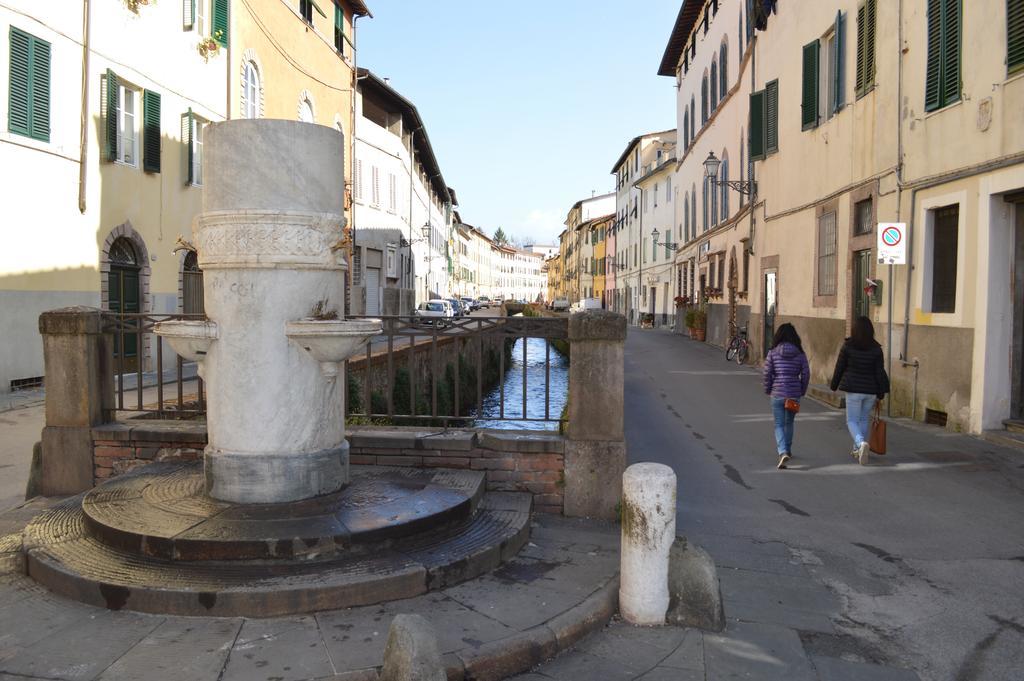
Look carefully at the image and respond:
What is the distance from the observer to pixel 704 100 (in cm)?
2927

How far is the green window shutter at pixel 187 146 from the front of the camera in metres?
17.5

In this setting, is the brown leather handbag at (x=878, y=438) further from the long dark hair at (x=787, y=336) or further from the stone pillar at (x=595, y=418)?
the stone pillar at (x=595, y=418)

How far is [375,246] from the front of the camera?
A: 109 feet

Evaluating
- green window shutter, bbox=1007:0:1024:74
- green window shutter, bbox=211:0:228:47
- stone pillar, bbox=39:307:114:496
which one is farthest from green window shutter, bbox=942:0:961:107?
green window shutter, bbox=211:0:228:47

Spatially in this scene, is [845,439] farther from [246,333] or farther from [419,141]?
[419,141]

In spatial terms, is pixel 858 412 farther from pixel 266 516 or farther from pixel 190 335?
pixel 190 335

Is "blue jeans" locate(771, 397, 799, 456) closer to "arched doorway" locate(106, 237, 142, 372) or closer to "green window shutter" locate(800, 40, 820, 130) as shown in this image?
"green window shutter" locate(800, 40, 820, 130)

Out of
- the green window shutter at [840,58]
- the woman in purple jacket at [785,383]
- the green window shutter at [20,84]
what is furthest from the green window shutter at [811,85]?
the green window shutter at [20,84]

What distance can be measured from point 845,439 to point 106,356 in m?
8.63

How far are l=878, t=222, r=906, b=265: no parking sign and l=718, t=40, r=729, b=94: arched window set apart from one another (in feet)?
50.4

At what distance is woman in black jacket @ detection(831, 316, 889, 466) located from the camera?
28.3 ft

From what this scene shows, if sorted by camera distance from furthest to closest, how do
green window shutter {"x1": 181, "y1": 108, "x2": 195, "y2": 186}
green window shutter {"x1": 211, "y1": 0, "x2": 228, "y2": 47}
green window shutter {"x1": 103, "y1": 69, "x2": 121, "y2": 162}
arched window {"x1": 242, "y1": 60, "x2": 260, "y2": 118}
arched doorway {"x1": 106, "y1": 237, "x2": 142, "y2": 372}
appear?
1. arched window {"x1": 242, "y1": 60, "x2": 260, "y2": 118}
2. green window shutter {"x1": 211, "y1": 0, "x2": 228, "y2": 47}
3. green window shutter {"x1": 181, "y1": 108, "x2": 195, "y2": 186}
4. arched doorway {"x1": 106, "y1": 237, "x2": 142, "y2": 372}
5. green window shutter {"x1": 103, "y1": 69, "x2": 121, "y2": 162}

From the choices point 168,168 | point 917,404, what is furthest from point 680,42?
point 917,404

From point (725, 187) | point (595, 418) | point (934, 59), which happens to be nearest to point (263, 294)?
point (595, 418)
